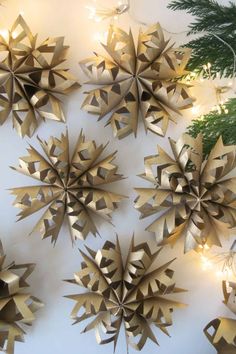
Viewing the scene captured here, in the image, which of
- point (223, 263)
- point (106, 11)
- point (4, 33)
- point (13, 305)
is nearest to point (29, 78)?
point (4, 33)

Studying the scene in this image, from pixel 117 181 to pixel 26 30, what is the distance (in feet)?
1.16

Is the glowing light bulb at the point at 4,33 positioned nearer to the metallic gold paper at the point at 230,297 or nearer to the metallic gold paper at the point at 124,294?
the metallic gold paper at the point at 124,294

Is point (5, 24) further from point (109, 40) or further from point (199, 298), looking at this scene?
point (199, 298)

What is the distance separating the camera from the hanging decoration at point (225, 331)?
0.82m

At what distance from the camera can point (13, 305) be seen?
2.65 feet

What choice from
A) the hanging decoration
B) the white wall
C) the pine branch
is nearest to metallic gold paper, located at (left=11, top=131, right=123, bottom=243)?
the white wall

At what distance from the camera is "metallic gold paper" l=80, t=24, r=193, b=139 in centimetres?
84

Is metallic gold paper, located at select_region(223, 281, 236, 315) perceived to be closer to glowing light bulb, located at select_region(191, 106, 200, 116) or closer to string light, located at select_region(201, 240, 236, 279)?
string light, located at select_region(201, 240, 236, 279)

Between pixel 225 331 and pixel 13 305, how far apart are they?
0.42 meters

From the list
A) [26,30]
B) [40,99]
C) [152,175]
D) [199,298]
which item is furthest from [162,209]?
[26,30]

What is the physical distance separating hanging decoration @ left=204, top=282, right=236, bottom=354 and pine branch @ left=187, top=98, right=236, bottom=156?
30 centimetres

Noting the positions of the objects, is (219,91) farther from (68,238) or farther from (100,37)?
(68,238)

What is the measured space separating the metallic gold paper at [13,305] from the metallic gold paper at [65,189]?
94 mm

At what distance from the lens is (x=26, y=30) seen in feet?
2.70
